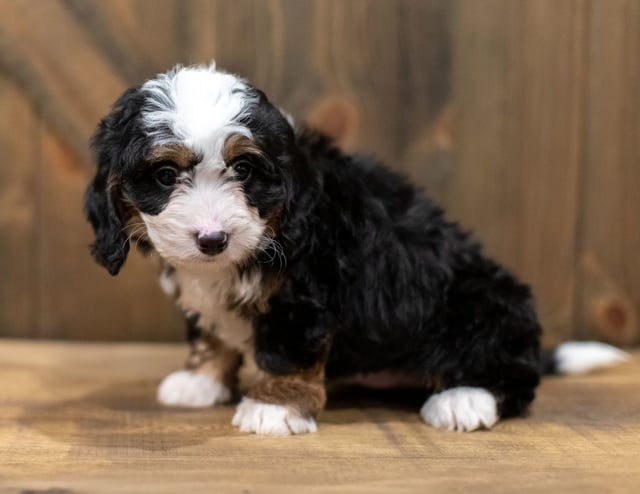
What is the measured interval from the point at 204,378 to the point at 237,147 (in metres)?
0.99

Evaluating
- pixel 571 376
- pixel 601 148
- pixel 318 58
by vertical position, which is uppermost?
pixel 318 58

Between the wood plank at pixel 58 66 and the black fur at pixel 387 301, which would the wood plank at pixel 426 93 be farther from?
the wood plank at pixel 58 66

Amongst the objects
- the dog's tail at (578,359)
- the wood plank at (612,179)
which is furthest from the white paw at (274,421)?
the wood plank at (612,179)

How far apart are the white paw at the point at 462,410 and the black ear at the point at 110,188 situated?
3.64 feet

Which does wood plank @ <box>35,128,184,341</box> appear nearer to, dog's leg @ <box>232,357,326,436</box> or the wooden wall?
the wooden wall

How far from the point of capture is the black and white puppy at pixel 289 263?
Result: 221 centimetres

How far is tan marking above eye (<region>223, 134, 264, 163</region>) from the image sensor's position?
7.22 ft

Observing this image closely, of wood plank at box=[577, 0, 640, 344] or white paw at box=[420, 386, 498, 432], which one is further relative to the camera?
wood plank at box=[577, 0, 640, 344]

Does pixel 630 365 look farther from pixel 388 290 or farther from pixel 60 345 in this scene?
pixel 60 345

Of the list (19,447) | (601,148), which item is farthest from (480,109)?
(19,447)

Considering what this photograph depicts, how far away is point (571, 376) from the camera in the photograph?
10.7ft

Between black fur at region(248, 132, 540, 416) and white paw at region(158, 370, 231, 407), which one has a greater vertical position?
black fur at region(248, 132, 540, 416)

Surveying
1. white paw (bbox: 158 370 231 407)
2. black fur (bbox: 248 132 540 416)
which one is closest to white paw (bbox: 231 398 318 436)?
black fur (bbox: 248 132 540 416)

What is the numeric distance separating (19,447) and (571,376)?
215cm
